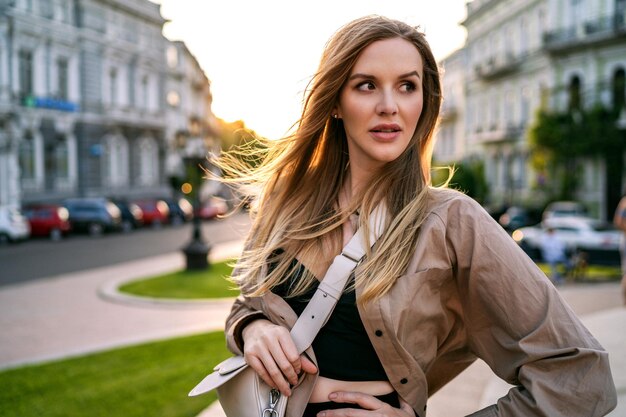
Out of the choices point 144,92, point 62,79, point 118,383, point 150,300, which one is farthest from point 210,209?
point 118,383

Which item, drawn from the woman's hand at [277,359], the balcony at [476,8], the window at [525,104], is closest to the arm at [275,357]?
the woman's hand at [277,359]

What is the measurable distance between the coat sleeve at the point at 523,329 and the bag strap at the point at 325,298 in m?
0.28

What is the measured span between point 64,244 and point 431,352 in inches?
980

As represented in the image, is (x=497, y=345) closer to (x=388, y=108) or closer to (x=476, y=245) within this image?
(x=476, y=245)

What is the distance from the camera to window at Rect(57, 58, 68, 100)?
1372 inches

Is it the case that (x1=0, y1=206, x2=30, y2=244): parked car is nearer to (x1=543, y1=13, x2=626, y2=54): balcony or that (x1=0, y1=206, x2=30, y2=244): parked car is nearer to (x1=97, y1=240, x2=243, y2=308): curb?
(x1=97, y1=240, x2=243, y2=308): curb

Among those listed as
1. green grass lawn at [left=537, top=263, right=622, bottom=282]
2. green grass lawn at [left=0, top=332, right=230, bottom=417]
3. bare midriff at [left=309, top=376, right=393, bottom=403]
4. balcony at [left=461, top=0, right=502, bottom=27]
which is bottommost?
green grass lawn at [left=537, top=263, right=622, bottom=282]

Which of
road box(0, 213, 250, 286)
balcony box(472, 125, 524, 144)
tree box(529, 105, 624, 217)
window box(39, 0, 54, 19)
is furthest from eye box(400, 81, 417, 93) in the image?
balcony box(472, 125, 524, 144)

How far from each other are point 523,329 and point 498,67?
130 ft

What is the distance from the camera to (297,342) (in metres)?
1.85

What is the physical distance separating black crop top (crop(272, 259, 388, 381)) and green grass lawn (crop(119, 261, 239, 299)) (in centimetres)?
1026

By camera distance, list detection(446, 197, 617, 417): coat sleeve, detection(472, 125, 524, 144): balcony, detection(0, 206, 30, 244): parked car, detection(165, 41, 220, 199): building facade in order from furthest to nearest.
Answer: detection(165, 41, 220, 199): building facade, detection(472, 125, 524, 144): balcony, detection(0, 206, 30, 244): parked car, detection(446, 197, 617, 417): coat sleeve

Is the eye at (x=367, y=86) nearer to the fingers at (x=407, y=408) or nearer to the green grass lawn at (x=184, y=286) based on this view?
the fingers at (x=407, y=408)

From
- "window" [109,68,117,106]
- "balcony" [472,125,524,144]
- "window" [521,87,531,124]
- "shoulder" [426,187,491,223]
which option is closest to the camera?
"shoulder" [426,187,491,223]
